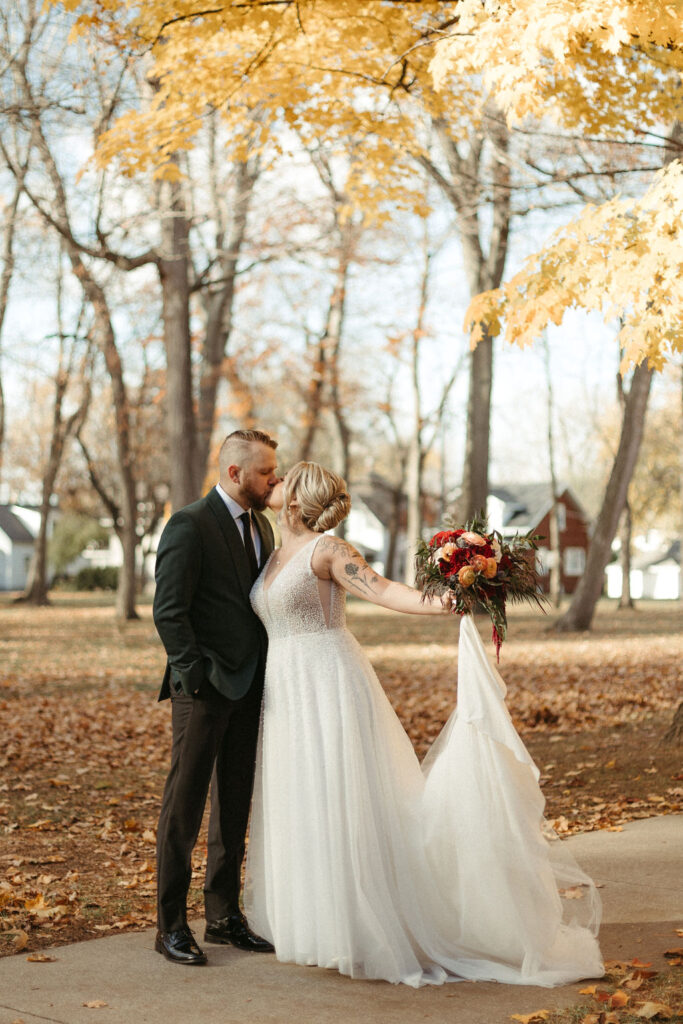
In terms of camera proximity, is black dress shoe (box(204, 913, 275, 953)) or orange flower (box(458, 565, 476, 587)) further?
black dress shoe (box(204, 913, 275, 953))

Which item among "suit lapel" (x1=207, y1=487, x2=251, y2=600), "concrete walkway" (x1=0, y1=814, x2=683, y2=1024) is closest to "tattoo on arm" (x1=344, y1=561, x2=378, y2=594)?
"suit lapel" (x1=207, y1=487, x2=251, y2=600)

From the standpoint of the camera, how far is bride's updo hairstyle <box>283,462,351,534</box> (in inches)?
185

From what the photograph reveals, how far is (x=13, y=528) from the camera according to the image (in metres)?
81.8

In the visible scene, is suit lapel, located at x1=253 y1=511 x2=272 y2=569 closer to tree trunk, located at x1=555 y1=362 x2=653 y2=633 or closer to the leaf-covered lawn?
the leaf-covered lawn

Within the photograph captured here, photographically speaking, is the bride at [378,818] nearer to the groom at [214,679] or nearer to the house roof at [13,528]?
the groom at [214,679]

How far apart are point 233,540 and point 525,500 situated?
7295 cm

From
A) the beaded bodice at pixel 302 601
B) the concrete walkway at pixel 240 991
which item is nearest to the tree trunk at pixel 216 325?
the beaded bodice at pixel 302 601

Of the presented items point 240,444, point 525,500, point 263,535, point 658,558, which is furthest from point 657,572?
point 240,444

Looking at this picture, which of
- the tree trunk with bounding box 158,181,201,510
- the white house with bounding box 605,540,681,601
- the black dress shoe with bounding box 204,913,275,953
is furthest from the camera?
the white house with bounding box 605,540,681,601

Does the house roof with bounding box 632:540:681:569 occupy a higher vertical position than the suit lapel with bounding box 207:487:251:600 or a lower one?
higher

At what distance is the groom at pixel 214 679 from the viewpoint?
4695 millimetres

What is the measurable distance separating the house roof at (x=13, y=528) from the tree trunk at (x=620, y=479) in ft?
210

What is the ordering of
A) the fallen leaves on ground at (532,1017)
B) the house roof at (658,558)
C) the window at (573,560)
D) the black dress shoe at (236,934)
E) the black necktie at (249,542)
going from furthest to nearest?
the house roof at (658,558), the window at (573,560), the black necktie at (249,542), the black dress shoe at (236,934), the fallen leaves on ground at (532,1017)

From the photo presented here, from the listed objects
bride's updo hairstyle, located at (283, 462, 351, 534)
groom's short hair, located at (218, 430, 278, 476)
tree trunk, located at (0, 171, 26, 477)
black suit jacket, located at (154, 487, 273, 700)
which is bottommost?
black suit jacket, located at (154, 487, 273, 700)
